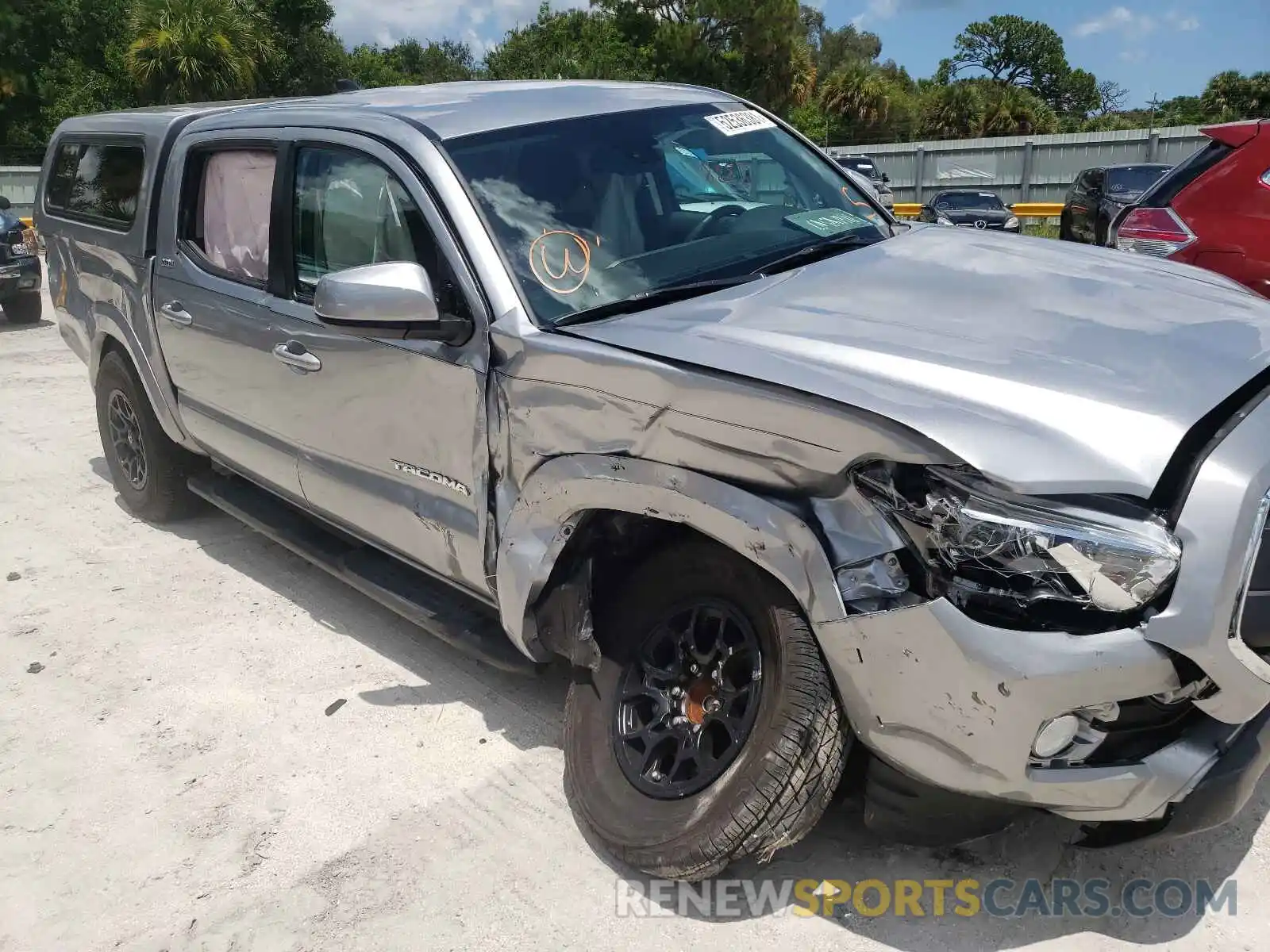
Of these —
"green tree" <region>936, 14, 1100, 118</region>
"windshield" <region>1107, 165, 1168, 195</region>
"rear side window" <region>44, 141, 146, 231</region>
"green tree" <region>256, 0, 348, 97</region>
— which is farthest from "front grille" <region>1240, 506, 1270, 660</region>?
"green tree" <region>936, 14, 1100, 118</region>

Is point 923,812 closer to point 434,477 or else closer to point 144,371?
point 434,477

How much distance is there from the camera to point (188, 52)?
2705cm

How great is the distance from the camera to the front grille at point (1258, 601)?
1.99 metres

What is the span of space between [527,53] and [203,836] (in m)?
58.4

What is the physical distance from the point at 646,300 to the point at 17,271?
11.3 m

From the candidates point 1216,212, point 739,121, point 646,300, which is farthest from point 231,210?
point 1216,212

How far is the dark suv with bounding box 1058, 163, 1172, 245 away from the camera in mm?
12688

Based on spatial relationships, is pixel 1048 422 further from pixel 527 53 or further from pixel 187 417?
pixel 527 53

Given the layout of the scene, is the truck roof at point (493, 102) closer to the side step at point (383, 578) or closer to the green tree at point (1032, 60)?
the side step at point (383, 578)

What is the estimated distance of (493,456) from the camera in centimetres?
296

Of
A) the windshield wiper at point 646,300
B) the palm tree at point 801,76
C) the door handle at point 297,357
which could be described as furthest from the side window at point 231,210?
the palm tree at point 801,76

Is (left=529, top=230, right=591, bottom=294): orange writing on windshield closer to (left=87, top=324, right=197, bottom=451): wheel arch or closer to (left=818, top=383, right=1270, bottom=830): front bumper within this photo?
(left=818, top=383, right=1270, bottom=830): front bumper

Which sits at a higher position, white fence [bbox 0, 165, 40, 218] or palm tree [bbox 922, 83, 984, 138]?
palm tree [bbox 922, 83, 984, 138]

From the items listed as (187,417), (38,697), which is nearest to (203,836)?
(38,697)
